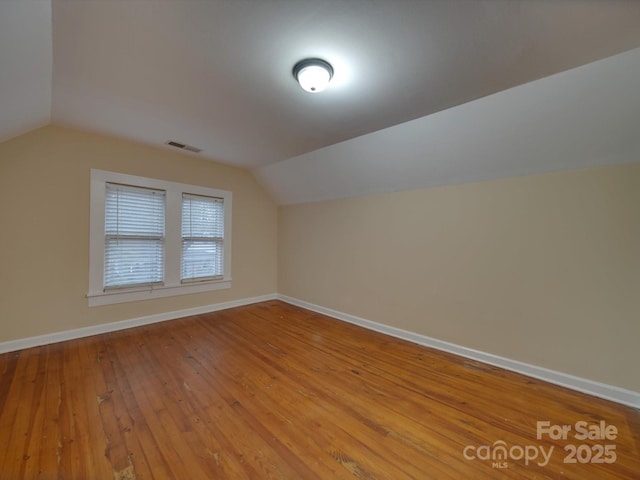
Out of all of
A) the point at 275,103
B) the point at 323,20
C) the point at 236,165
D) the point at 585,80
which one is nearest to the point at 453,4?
the point at 323,20

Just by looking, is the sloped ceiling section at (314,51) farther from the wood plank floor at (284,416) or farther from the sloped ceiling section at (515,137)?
the wood plank floor at (284,416)

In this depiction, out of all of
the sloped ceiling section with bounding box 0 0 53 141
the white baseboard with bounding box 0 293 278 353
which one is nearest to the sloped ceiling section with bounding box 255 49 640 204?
the sloped ceiling section with bounding box 0 0 53 141

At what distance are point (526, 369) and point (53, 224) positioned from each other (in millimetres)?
5237

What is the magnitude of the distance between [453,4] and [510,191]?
73.7 inches

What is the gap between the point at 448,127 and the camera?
2.39m

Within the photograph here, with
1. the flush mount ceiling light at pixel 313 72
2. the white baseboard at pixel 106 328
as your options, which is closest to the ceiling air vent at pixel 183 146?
the flush mount ceiling light at pixel 313 72

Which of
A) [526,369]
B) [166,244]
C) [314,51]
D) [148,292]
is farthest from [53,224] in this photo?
[526,369]

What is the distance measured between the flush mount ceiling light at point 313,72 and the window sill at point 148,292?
3463mm

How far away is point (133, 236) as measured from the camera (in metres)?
3.43

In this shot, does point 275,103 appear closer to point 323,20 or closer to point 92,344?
point 323,20

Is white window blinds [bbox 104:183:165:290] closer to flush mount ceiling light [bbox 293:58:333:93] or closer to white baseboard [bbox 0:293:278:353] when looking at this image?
white baseboard [bbox 0:293:278:353]

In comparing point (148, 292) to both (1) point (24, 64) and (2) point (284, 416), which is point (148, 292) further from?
(2) point (284, 416)

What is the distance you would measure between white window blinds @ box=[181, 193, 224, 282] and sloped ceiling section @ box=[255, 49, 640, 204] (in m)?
2.10

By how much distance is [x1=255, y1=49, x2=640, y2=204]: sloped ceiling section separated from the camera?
172 centimetres
